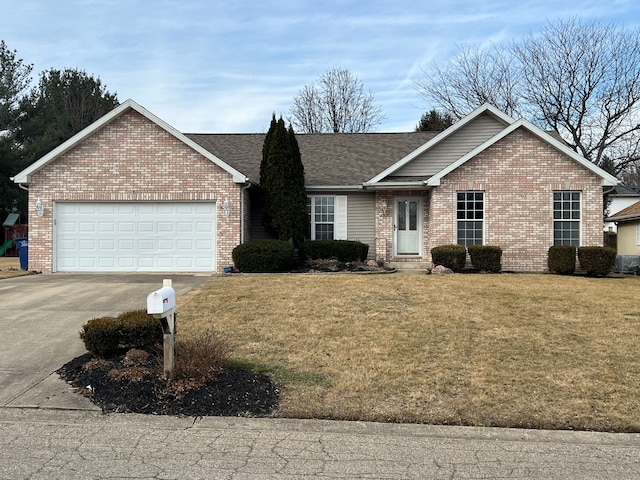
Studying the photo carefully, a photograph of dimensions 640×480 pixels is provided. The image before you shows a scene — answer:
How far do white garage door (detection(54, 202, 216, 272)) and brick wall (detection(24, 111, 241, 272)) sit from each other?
1.07 feet

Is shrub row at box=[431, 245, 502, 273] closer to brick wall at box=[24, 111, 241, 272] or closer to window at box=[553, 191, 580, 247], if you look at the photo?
window at box=[553, 191, 580, 247]

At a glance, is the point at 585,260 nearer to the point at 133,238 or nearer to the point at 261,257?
the point at 261,257

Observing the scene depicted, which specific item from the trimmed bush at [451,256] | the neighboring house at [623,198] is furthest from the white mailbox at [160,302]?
the neighboring house at [623,198]

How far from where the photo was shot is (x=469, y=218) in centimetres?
1702

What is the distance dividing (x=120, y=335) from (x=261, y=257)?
344 inches

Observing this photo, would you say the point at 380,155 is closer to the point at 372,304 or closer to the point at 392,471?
the point at 372,304

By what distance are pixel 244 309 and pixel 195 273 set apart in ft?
21.4

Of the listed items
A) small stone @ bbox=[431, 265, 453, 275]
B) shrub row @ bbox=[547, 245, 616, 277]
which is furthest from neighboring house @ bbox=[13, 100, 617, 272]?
small stone @ bbox=[431, 265, 453, 275]

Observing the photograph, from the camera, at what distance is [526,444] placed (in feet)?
14.9

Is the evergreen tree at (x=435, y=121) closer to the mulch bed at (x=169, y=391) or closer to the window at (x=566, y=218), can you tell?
the window at (x=566, y=218)

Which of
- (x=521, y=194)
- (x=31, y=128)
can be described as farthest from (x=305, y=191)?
(x=31, y=128)

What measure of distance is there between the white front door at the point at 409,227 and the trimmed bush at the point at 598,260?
530cm

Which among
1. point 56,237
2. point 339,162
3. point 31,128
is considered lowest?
point 56,237

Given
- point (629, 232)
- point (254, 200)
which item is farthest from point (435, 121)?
point (254, 200)
